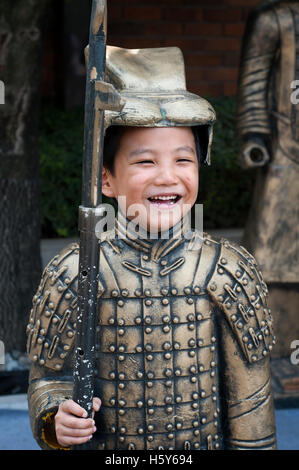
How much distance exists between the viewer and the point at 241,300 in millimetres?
1817

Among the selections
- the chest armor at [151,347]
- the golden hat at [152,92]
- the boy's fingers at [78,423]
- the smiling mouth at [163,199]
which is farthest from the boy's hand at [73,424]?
the golden hat at [152,92]

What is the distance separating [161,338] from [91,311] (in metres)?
0.29

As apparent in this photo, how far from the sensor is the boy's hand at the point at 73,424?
1605 mm

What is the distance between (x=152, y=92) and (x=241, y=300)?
2.02ft

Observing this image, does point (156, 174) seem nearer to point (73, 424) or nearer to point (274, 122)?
point (73, 424)

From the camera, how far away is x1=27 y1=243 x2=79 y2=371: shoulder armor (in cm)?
176

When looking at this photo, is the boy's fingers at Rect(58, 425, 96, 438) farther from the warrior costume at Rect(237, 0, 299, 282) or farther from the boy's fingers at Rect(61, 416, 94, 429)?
the warrior costume at Rect(237, 0, 299, 282)

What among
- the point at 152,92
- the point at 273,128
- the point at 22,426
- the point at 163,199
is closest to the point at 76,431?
the point at 163,199

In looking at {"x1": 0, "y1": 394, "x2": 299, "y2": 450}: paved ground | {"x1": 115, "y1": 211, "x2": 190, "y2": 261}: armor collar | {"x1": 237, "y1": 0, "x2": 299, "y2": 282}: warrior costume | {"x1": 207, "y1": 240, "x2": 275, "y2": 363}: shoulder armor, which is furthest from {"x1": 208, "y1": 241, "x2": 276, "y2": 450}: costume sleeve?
{"x1": 237, "y1": 0, "x2": 299, "y2": 282}: warrior costume

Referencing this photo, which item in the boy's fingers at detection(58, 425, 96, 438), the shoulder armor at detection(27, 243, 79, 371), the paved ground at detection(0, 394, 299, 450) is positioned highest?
the shoulder armor at detection(27, 243, 79, 371)

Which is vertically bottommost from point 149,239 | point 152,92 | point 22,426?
point 22,426

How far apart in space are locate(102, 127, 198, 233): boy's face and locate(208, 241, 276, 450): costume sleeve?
0.22m

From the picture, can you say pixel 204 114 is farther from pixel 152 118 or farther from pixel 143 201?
pixel 143 201
